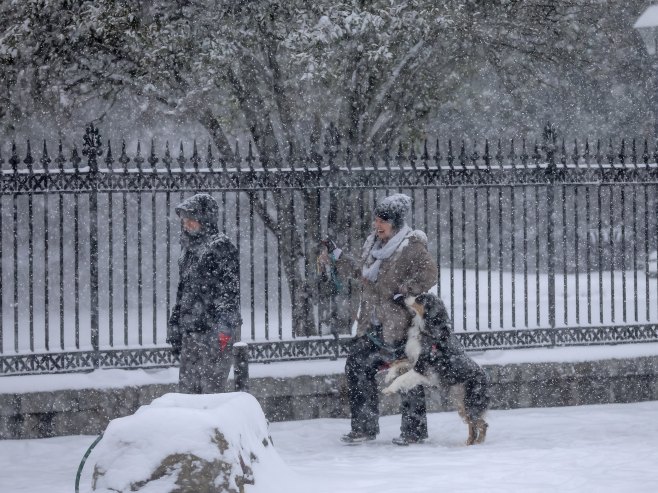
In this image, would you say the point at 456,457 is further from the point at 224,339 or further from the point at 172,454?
the point at 172,454

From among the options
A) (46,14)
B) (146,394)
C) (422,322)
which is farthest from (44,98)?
(422,322)

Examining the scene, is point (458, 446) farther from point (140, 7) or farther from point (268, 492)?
point (140, 7)

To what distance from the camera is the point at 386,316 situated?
805 cm

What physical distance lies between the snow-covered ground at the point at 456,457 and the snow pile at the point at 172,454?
31cm

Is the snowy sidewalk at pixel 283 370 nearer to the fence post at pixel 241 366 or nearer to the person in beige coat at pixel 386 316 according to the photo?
the person in beige coat at pixel 386 316

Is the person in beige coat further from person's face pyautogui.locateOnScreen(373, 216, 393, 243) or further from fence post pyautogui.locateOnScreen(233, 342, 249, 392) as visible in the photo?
fence post pyautogui.locateOnScreen(233, 342, 249, 392)

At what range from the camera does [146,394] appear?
9.09m

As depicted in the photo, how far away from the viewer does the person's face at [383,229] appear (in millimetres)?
8125

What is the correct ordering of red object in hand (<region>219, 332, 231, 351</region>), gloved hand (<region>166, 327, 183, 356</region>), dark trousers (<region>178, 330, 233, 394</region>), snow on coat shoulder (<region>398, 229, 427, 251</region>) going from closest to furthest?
red object in hand (<region>219, 332, 231, 351</region>), dark trousers (<region>178, 330, 233, 394</region>), gloved hand (<region>166, 327, 183, 356</region>), snow on coat shoulder (<region>398, 229, 427, 251</region>)

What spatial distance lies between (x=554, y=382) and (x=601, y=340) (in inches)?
26.5

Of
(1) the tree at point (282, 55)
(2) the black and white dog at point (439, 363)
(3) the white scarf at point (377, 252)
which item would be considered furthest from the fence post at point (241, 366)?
(1) the tree at point (282, 55)

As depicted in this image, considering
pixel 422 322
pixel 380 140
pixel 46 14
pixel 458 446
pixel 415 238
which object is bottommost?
pixel 458 446

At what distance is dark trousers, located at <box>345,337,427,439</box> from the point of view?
8125 millimetres

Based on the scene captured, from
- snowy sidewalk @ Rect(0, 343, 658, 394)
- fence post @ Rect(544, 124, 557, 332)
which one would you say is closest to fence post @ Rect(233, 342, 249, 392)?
snowy sidewalk @ Rect(0, 343, 658, 394)
